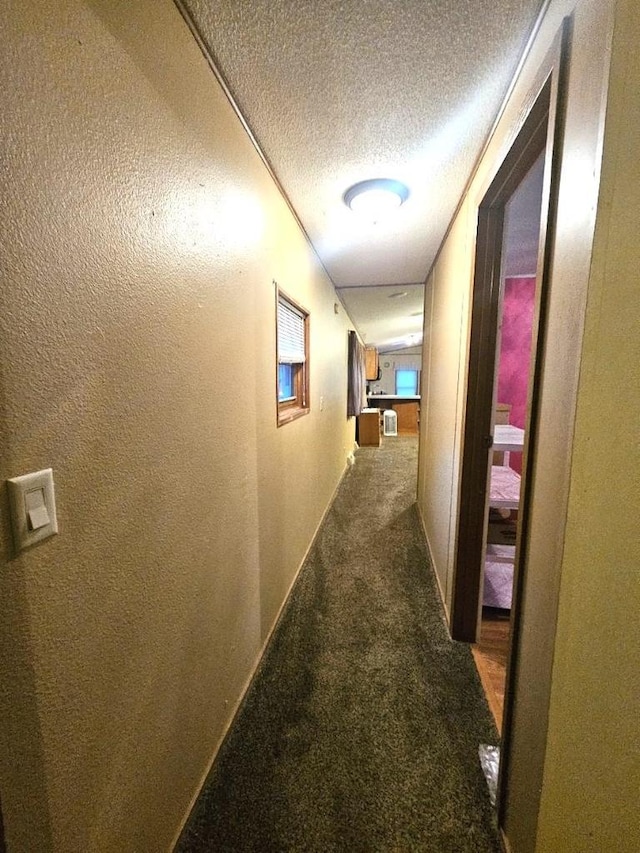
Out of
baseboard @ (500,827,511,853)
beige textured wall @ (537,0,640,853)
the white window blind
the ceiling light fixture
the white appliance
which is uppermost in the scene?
the ceiling light fixture

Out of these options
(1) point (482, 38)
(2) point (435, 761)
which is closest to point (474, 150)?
(1) point (482, 38)

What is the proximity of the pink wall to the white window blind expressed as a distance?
1.86m

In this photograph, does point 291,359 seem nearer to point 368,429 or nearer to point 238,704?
point 238,704

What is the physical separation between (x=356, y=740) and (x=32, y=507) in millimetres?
1395

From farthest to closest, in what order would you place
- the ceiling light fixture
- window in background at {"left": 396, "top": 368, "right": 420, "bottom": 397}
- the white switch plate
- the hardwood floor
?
1. window in background at {"left": 396, "top": 368, "right": 420, "bottom": 397}
2. the ceiling light fixture
3. the hardwood floor
4. the white switch plate

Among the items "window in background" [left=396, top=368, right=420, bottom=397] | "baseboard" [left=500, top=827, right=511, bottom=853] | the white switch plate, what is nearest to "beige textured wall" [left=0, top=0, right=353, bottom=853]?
the white switch plate

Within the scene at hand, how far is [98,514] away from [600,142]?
1169 millimetres

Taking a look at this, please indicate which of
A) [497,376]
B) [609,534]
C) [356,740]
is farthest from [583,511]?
[356,740]

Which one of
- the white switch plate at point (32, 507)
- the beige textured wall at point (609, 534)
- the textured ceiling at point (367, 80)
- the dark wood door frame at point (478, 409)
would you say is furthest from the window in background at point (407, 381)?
the white switch plate at point (32, 507)

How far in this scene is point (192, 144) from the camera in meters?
0.98

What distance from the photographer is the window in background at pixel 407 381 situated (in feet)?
36.1

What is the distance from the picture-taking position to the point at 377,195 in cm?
173

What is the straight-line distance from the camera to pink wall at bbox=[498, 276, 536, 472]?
120 inches

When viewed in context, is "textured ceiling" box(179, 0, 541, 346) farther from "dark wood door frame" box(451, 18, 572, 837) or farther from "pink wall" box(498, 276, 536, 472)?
"pink wall" box(498, 276, 536, 472)
